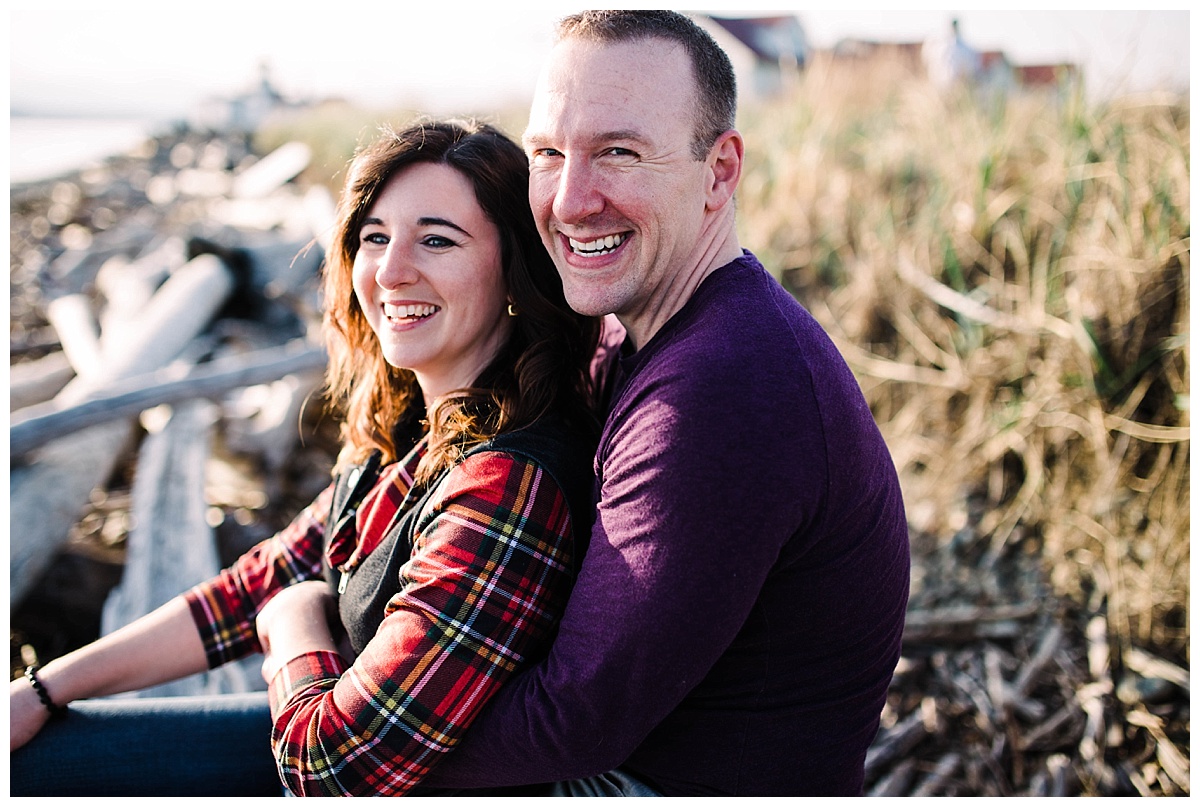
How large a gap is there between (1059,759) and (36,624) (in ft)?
13.0

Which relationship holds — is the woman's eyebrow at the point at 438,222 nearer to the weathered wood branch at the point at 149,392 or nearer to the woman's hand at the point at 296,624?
the woman's hand at the point at 296,624

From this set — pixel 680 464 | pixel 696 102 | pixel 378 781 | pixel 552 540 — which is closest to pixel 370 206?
pixel 696 102

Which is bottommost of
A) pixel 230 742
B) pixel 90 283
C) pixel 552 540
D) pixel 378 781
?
pixel 90 283

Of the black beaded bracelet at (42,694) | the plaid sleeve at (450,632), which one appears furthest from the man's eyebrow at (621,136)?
the black beaded bracelet at (42,694)

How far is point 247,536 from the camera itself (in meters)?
4.08

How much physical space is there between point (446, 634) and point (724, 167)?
109cm

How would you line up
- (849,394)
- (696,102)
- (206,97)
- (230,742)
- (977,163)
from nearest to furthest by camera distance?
(849,394)
(696,102)
(230,742)
(977,163)
(206,97)

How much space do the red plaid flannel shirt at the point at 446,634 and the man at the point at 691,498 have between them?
0.08 metres

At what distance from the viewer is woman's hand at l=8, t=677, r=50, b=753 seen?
1.94 m

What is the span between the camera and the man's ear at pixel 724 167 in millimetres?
1749

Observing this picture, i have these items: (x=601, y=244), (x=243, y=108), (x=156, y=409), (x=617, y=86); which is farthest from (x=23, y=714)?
(x=243, y=108)

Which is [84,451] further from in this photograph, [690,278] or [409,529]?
[690,278]

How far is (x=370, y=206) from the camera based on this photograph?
195cm

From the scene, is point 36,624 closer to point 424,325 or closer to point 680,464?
point 424,325
